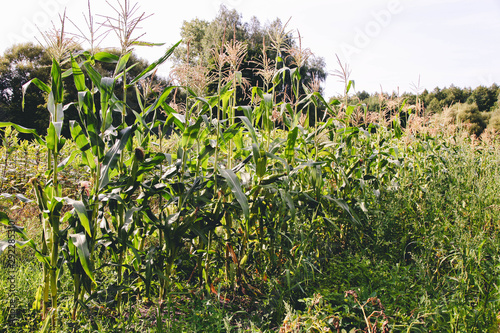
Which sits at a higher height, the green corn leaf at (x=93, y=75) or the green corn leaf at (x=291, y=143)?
the green corn leaf at (x=93, y=75)

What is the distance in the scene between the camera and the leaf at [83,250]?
1301 millimetres

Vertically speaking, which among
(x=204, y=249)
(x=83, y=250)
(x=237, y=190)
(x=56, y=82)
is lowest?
(x=204, y=249)

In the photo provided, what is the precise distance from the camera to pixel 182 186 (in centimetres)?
171

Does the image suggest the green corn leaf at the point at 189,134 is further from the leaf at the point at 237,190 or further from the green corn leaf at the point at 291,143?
the green corn leaf at the point at 291,143

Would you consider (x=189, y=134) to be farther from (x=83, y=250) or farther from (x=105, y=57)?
(x=83, y=250)

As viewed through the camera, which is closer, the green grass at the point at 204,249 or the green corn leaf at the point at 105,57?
the green grass at the point at 204,249

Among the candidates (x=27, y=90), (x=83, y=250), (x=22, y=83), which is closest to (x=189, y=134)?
(x=83, y=250)

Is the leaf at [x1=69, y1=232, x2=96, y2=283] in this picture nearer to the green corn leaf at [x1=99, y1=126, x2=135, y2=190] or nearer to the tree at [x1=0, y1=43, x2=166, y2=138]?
the green corn leaf at [x1=99, y1=126, x2=135, y2=190]

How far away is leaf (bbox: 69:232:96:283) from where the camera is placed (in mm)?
1301

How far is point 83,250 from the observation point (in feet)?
4.33

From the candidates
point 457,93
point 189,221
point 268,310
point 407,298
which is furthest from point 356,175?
point 457,93

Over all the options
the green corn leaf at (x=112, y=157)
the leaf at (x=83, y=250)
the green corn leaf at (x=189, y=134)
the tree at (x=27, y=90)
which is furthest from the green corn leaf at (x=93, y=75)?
the tree at (x=27, y=90)

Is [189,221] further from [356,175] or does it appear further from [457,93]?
[457,93]

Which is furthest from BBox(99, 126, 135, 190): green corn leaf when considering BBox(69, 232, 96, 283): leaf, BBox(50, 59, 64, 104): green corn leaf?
BBox(50, 59, 64, 104): green corn leaf
